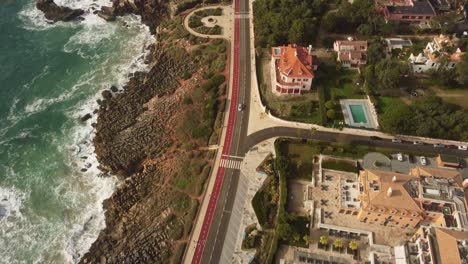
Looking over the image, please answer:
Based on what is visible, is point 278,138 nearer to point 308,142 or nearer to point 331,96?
point 308,142

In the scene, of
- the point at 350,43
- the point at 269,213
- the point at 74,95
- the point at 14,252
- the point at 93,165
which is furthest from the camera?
the point at 74,95

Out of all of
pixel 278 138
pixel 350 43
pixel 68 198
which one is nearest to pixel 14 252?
pixel 68 198

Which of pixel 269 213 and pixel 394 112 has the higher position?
pixel 394 112

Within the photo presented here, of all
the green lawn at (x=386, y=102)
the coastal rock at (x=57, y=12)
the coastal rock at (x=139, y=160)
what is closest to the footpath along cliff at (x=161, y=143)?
the coastal rock at (x=139, y=160)

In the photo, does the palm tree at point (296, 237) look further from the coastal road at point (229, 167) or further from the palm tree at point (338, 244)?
the coastal road at point (229, 167)

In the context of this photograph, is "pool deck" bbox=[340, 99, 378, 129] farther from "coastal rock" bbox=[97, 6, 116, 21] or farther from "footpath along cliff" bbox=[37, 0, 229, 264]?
"coastal rock" bbox=[97, 6, 116, 21]

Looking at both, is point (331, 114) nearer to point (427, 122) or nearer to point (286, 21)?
point (427, 122)
